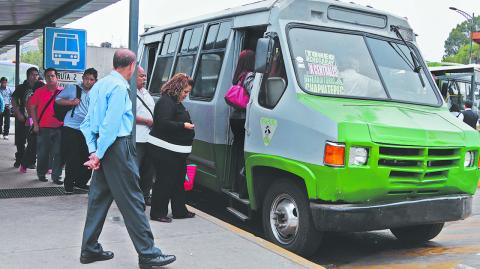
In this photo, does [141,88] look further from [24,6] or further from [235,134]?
[24,6]

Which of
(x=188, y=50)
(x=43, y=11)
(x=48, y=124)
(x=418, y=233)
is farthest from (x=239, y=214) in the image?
(x=43, y=11)

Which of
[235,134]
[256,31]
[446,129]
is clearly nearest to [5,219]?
[235,134]

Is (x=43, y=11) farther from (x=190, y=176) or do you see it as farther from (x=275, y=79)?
(x=275, y=79)

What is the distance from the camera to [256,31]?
727 cm

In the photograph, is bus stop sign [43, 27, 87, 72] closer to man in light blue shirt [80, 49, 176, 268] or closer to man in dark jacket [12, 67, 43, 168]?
man in dark jacket [12, 67, 43, 168]

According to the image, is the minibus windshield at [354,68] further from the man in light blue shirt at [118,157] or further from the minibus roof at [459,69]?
the minibus roof at [459,69]

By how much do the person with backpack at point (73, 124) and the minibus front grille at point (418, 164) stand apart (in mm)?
4364

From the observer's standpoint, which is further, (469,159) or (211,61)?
(211,61)

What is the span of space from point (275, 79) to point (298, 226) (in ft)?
5.17

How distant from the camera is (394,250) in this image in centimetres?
643

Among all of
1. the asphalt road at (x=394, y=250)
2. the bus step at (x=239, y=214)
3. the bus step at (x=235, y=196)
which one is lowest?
the asphalt road at (x=394, y=250)

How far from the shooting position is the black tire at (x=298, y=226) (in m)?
5.57

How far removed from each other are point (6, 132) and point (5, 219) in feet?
41.0

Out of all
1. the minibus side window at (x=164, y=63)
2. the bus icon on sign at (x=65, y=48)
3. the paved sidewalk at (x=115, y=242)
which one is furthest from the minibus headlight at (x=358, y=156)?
the bus icon on sign at (x=65, y=48)
